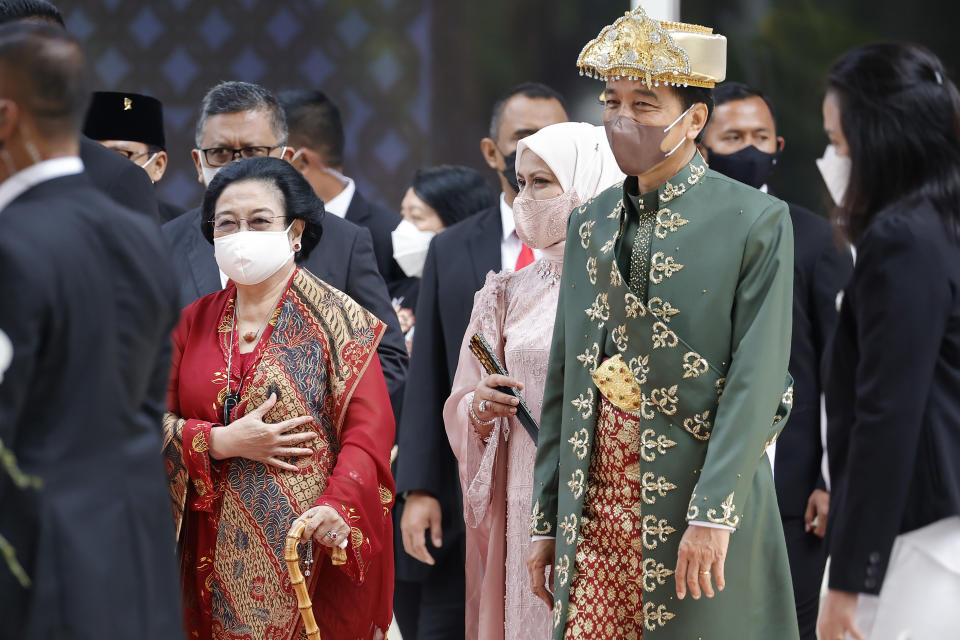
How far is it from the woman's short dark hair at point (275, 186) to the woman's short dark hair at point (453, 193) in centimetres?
198

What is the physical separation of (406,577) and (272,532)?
1.37 metres

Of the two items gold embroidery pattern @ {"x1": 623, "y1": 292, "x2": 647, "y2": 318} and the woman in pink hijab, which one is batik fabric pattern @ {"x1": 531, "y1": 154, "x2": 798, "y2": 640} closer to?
gold embroidery pattern @ {"x1": 623, "y1": 292, "x2": 647, "y2": 318}

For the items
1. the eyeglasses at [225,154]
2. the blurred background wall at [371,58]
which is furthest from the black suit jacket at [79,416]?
the blurred background wall at [371,58]

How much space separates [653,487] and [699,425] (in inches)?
6.1

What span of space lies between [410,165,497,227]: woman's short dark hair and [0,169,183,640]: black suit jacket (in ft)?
11.1

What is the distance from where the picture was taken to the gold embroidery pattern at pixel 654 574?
8.77 ft

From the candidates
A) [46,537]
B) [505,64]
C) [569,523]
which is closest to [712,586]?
[569,523]

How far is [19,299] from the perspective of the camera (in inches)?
74.4

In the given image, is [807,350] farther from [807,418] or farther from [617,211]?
[617,211]

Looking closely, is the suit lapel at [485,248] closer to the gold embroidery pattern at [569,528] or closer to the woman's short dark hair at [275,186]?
the woman's short dark hair at [275,186]

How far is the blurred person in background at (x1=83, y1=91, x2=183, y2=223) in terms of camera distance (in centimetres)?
412

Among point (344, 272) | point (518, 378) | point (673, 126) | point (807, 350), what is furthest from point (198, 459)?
point (807, 350)

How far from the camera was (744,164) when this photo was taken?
4.41 m

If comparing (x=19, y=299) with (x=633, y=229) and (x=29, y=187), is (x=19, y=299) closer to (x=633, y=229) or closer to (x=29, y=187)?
(x=29, y=187)
